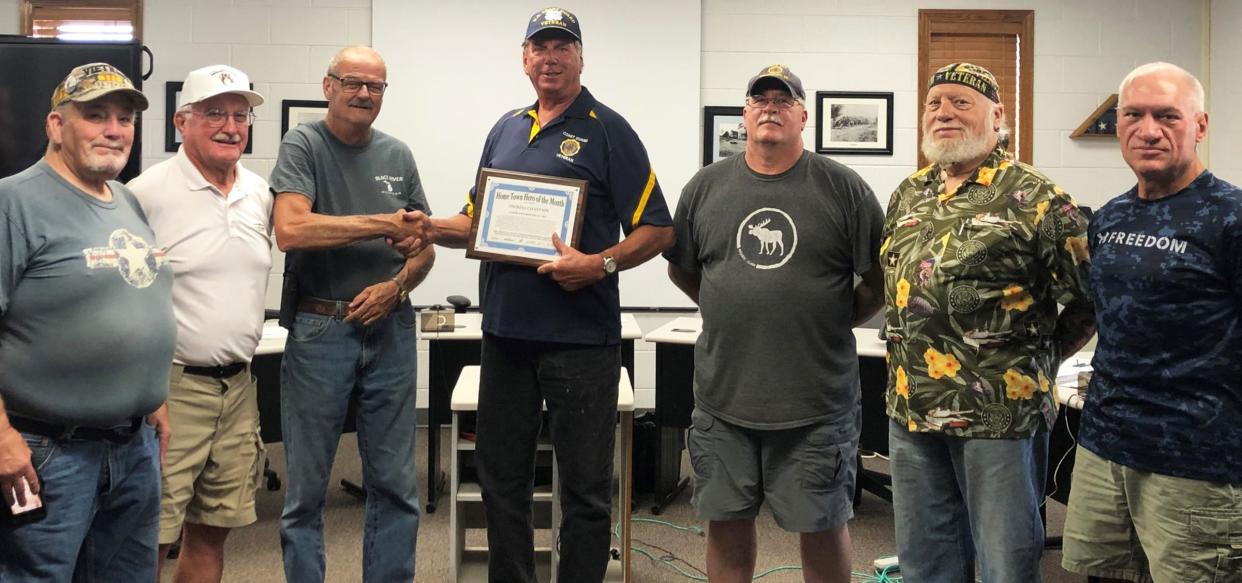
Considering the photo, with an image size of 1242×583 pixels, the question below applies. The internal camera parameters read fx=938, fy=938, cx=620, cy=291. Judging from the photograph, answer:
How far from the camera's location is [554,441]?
93.4 inches

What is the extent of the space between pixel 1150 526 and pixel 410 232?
6.05ft

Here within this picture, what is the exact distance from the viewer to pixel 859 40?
6.08 m

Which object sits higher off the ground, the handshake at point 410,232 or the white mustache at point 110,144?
the white mustache at point 110,144

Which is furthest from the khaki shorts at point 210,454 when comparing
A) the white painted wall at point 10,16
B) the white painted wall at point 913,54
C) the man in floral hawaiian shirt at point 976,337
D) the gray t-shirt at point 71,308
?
the white painted wall at point 10,16

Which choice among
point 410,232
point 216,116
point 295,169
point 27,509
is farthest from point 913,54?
point 27,509

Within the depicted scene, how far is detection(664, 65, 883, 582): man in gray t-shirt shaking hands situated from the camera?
2.36 meters

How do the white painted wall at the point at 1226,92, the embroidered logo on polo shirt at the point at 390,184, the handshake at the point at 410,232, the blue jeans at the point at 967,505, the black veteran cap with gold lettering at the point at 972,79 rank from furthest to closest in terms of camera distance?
the white painted wall at the point at 1226,92 → the embroidered logo on polo shirt at the point at 390,184 → the handshake at the point at 410,232 → the black veteran cap with gold lettering at the point at 972,79 → the blue jeans at the point at 967,505

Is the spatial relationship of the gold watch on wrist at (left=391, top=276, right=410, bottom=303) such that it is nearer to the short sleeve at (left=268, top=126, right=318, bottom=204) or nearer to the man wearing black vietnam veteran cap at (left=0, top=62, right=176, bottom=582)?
the short sleeve at (left=268, top=126, right=318, bottom=204)

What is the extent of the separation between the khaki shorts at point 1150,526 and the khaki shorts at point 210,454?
2052 mm

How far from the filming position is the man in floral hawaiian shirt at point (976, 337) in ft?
6.75

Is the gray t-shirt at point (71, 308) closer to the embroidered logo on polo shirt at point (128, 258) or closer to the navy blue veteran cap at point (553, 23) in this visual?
the embroidered logo on polo shirt at point (128, 258)

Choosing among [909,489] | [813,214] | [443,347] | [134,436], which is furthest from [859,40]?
[134,436]

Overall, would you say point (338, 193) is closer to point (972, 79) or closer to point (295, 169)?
point (295, 169)

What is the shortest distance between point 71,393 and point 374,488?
3.01 feet
